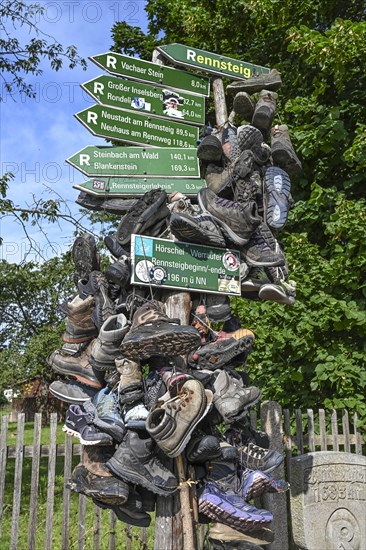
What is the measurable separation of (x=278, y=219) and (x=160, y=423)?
1.38 meters

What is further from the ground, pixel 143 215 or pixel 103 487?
pixel 143 215

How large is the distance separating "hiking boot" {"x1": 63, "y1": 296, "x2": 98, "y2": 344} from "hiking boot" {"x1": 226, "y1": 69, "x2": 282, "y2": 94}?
1.64 metres

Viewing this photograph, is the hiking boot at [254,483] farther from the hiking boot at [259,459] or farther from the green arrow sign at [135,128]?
the green arrow sign at [135,128]

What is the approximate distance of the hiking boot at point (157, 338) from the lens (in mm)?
A: 2613

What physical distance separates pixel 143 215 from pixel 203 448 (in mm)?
1224

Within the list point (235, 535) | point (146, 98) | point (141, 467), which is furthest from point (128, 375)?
point (146, 98)

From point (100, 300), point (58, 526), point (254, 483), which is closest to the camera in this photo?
point (254, 483)

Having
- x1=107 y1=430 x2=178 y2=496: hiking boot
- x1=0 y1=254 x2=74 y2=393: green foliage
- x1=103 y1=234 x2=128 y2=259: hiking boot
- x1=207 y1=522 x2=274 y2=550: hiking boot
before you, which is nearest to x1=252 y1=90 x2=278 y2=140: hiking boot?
x1=103 y1=234 x2=128 y2=259: hiking boot

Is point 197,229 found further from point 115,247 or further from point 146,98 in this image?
point 146,98

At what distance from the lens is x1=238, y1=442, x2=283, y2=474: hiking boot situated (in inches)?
114

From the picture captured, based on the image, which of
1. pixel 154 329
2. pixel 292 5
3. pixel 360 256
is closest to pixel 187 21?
pixel 292 5

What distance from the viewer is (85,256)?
3.26m

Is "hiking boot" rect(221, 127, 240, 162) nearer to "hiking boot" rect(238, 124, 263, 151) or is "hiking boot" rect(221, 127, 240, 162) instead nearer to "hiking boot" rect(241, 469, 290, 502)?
"hiking boot" rect(238, 124, 263, 151)

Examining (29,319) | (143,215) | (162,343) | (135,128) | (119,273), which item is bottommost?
(162,343)
